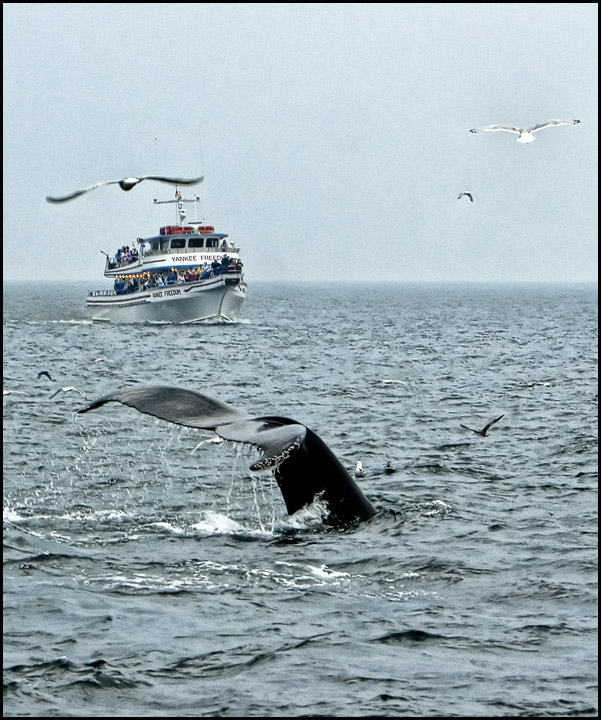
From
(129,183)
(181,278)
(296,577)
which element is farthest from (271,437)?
(181,278)

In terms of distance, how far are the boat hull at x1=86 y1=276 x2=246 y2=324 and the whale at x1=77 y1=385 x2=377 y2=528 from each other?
202 ft

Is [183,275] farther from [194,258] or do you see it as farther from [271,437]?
[271,437]

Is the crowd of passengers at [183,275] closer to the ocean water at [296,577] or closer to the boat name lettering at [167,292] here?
the boat name lettering at [167,292]

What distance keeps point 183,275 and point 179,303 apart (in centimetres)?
183

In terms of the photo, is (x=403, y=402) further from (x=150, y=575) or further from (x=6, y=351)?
(x=6, y=351)

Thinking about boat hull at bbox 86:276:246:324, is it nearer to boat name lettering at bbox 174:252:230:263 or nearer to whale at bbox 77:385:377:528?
boat name lettering at bbox 174:252:230:263

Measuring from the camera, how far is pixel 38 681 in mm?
8586

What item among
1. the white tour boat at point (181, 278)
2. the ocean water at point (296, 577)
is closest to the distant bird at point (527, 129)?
the ocean water at point (296, 577)

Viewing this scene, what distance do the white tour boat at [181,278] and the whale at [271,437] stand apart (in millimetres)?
61502

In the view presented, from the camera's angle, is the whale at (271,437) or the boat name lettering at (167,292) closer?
the whale at (271,437)

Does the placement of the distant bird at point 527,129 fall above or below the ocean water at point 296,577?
above

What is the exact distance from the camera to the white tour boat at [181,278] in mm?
73562

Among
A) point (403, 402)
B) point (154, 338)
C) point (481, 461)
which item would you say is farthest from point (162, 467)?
point (154, 338)

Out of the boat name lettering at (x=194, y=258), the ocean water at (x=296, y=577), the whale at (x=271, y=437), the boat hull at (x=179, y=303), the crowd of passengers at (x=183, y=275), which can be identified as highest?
the boat name lettering at (x=194, y=258)
